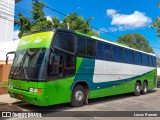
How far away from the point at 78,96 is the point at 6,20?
2064 centimetres

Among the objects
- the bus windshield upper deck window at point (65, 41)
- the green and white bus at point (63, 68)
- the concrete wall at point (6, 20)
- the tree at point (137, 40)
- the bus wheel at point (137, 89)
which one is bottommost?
the bus wheel at point (137, 89)

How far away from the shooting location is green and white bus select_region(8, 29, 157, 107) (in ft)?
27.5

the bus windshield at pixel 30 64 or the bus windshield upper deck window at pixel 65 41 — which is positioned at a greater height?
the bus windshield upper deck window at pixel 65 41

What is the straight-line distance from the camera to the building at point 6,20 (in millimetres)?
26541

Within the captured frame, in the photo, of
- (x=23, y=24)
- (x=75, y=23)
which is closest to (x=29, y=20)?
(x=23, y=24)

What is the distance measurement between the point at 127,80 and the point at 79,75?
557cm

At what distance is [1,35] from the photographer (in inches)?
1057

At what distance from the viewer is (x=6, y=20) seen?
27.3 meters

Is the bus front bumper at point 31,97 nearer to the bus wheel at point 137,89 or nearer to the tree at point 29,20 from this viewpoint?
the bus wheel at point 137,89

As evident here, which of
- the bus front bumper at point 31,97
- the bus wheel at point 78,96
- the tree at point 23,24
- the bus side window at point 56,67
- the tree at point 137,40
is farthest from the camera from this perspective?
the tree at point 137,40

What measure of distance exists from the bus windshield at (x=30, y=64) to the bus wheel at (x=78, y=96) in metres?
2.21

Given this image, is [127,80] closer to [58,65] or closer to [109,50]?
[109,50]

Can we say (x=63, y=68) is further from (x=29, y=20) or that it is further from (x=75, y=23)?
(x=29, y=20)

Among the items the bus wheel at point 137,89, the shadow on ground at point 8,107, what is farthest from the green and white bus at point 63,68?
the bus wheel at point 137,89
